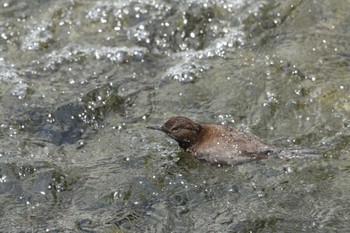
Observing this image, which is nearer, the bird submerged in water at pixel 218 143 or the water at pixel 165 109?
the water at pixel 165 109

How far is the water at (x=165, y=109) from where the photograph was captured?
718 cm

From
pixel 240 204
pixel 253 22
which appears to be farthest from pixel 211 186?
pixel 253 22

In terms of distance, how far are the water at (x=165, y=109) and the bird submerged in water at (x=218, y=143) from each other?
10cm

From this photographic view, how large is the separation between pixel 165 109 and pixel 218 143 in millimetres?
1183

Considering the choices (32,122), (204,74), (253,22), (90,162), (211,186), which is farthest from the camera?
(253,22)

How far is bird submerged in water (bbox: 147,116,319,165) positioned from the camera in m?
7.86

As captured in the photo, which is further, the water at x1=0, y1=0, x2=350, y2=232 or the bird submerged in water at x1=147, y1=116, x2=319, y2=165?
the bird submerged in water at x1=147, y1=116, x2=319, y2=165

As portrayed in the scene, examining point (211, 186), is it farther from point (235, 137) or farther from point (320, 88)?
point (320, 88)

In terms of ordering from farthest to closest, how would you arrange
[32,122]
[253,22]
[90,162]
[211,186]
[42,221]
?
1. [253,22]
2. [32,122]
3. [90,162]
4. [211,186]
5. [42,221]

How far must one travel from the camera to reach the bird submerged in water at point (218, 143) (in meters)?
7.86

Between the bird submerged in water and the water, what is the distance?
0.33 ft

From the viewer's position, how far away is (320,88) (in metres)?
8.97

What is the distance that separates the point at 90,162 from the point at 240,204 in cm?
173

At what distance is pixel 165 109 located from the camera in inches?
355
